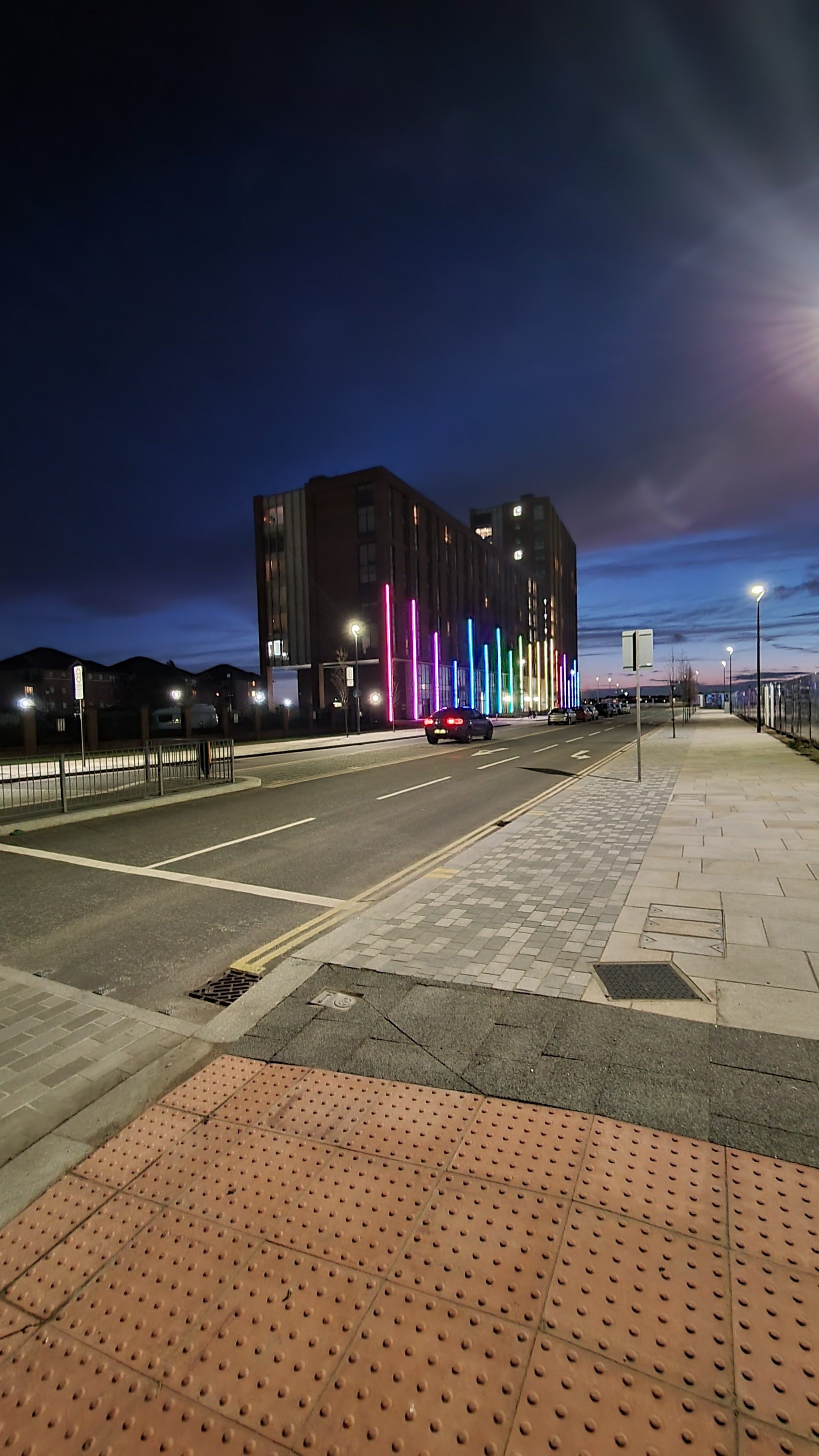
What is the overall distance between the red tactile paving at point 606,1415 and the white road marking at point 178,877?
5175 millimetres

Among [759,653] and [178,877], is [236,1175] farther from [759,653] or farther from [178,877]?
[759,653]

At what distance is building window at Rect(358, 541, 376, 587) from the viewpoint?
207 ft

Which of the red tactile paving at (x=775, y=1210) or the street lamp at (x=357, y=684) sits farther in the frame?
the street lamp at (x=357, y=684)

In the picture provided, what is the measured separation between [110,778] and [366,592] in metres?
50.2

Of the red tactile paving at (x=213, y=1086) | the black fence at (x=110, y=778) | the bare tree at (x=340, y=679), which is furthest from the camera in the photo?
the bare tree at (x=340, y=679)

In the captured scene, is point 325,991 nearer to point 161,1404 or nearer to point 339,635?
point 161,1404

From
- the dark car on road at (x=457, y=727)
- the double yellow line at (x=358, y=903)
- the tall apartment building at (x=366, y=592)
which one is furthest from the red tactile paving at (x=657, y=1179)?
the tall apartment building at (x=366, y=592)

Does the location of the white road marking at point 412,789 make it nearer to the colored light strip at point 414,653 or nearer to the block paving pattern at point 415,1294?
the block paving pattern at point 415,1294

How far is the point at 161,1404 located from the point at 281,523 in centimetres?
7108

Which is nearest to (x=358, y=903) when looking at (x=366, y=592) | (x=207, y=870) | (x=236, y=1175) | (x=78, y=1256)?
(x=207, y=870)

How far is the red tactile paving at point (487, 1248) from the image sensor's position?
226 cm

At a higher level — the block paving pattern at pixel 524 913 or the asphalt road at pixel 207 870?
the block paving pattern at pixel 524 913

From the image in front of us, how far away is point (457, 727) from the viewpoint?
32.1 meters

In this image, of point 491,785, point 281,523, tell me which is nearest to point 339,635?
point 281,523
